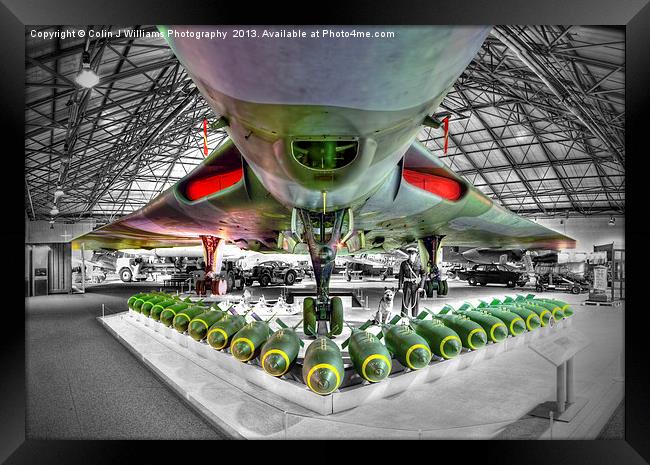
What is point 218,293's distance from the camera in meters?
10.3

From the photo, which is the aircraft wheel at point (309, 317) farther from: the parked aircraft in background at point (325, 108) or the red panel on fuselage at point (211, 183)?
the red panel on fuselage at point (211, 183)

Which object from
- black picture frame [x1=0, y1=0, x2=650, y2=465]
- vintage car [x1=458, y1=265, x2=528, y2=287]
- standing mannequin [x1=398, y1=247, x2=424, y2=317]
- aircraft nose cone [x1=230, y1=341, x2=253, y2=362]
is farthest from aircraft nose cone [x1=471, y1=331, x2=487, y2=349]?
vintage car [x1=458, y1=265, x2=528, y2=287]

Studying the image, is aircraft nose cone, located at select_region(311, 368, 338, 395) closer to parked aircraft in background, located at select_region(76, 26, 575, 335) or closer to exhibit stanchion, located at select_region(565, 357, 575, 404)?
parked aircraft in background, located at select_region(76, 26, 575, 335)

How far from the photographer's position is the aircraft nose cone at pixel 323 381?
9.89ft

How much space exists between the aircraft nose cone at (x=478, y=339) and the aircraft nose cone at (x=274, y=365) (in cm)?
255

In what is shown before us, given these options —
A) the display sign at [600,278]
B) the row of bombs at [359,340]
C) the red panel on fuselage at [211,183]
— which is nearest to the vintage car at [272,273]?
the row of bombs at [359,340]

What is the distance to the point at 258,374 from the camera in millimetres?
3738

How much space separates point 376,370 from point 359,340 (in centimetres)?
45

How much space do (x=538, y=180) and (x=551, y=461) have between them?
866 inches

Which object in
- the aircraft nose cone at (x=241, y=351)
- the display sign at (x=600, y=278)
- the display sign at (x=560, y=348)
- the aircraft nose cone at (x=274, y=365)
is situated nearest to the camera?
the display sign at (x=560, y=348)

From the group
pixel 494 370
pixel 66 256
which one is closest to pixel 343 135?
pixel 494 370

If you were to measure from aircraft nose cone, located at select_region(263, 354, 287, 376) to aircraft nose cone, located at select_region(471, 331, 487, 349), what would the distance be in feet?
8.38

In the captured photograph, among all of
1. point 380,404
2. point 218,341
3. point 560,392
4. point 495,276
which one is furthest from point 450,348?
point 495,276
